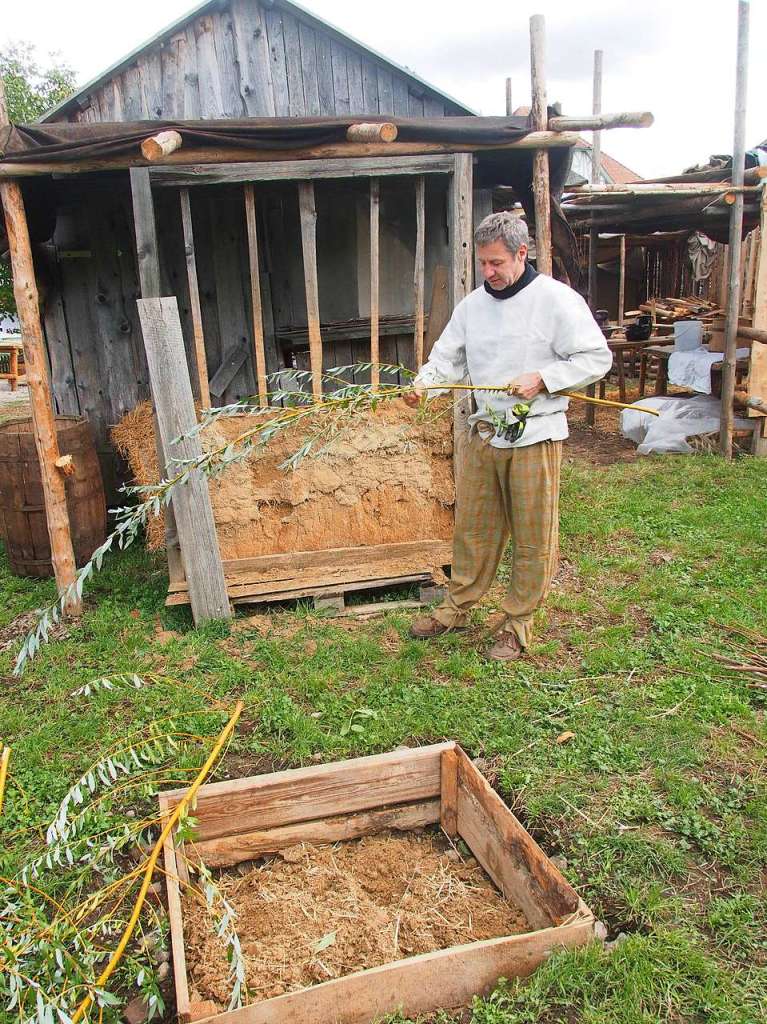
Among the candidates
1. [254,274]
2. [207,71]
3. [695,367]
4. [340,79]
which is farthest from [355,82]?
[695,367]

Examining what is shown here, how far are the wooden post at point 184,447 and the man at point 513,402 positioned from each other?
4.81ft

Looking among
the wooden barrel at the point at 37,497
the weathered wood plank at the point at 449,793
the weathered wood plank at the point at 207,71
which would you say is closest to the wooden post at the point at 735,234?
the weathered wood plank at the point at 207,71

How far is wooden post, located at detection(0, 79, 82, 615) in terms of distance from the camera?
15.3 ft

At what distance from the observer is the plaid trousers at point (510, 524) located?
3.98 meters

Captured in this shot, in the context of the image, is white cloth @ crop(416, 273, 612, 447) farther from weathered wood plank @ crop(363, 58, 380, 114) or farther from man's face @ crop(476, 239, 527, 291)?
weathered wood plank @ crop(363, 58, 380, 114)

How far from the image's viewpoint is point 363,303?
653 centimetres

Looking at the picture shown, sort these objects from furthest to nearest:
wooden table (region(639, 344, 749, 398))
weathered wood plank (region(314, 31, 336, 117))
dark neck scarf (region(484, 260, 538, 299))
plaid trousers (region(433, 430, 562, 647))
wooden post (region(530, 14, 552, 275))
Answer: wooden table (region(639, 344, 749, 398)), weathered wood plank (region(314, 31, 336, 117)), wooden post (region(530, 14, 552, 275)), plaid trousers (region(433, 430, 562, 647)), dark neck scarf (region(484, 260, 538, 299))

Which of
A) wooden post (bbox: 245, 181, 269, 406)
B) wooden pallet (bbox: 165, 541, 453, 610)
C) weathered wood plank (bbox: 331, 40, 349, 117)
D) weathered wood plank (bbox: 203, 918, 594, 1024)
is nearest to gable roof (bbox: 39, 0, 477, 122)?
weathered wood plank (bbox: 331, 40, 349, 117)

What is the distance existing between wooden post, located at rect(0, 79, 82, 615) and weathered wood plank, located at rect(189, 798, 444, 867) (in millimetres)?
2281

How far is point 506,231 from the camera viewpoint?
366 centimetres

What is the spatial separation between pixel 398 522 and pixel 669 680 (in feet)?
7.04

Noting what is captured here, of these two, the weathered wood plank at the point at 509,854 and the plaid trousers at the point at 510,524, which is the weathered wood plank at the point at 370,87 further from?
the weathered wood plank at the point at 509,854

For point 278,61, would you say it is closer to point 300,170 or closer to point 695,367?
point 300,170

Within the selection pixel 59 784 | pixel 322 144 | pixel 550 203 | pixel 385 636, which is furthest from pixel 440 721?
pixel 550 203
